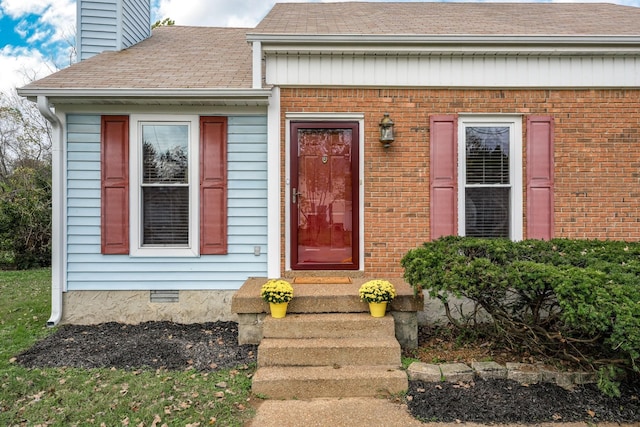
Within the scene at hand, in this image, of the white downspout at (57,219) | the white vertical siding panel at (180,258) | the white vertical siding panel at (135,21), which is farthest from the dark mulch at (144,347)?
the white vertical siding panel at (135,21)

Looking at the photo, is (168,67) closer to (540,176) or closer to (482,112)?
(482,112)

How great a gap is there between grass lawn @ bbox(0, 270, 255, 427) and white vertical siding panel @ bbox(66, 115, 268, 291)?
4.04 ft

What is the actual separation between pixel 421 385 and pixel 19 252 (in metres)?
10.3

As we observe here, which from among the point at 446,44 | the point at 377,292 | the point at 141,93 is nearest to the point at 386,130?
the point at 446,44

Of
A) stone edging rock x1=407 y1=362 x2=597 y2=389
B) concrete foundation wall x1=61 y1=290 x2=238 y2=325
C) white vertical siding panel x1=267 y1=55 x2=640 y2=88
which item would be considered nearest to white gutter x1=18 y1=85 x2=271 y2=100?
white vertical siding panel x1=267 y1=55 x2=640 y2=88

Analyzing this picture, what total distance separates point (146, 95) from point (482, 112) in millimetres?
4138

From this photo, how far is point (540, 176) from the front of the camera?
450 cm

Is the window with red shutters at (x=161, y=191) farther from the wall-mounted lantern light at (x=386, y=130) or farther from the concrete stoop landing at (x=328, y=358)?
the wall-mounted lantern light at (x=386, y=130)

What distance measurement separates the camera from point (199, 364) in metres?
3.52

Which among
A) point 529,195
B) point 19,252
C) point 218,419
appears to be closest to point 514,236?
point 529,195

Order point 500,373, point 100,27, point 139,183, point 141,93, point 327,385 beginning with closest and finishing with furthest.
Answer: point 327,385, point 500,373, point 141,93, point 139,183, point 100,27

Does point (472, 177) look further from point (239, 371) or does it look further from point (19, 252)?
point (19, 252)

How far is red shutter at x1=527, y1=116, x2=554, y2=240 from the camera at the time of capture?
4496mm

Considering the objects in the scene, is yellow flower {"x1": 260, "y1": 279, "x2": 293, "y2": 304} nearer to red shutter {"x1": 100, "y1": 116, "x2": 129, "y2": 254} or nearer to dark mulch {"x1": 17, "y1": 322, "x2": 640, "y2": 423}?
dark mulch {"x1": 17, "y1": 322, "x2": 640, "y2": 423}
